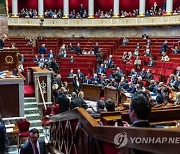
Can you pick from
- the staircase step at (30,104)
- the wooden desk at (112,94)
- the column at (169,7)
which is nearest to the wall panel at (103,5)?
the column at (169,7)

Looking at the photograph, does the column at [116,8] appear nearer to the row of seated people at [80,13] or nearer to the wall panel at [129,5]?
the row of seated people at [80,13]

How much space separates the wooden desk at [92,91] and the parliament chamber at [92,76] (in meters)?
0.05

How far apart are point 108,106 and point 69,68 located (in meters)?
13.8

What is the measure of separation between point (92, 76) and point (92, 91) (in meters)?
2.07

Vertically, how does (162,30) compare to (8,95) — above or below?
above

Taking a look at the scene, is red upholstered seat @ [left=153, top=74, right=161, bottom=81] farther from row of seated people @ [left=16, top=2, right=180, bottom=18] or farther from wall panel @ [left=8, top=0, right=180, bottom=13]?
wall panel @ [left=8, top=0, right=180, bottom=13]

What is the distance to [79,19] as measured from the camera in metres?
26.2

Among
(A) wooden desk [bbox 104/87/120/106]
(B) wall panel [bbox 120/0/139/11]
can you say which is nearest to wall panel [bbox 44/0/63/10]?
(B) wall panel [bbox 120/0/139/11]

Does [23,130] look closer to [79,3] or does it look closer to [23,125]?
[23,125]

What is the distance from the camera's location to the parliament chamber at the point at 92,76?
3.10 meters

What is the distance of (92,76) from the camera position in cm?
1766

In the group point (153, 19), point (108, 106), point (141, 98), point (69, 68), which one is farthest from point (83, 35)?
point (141, 98)

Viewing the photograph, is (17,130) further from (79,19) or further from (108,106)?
(79,19)

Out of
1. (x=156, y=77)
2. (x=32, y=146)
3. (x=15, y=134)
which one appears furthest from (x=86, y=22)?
(x=32, y=146)
